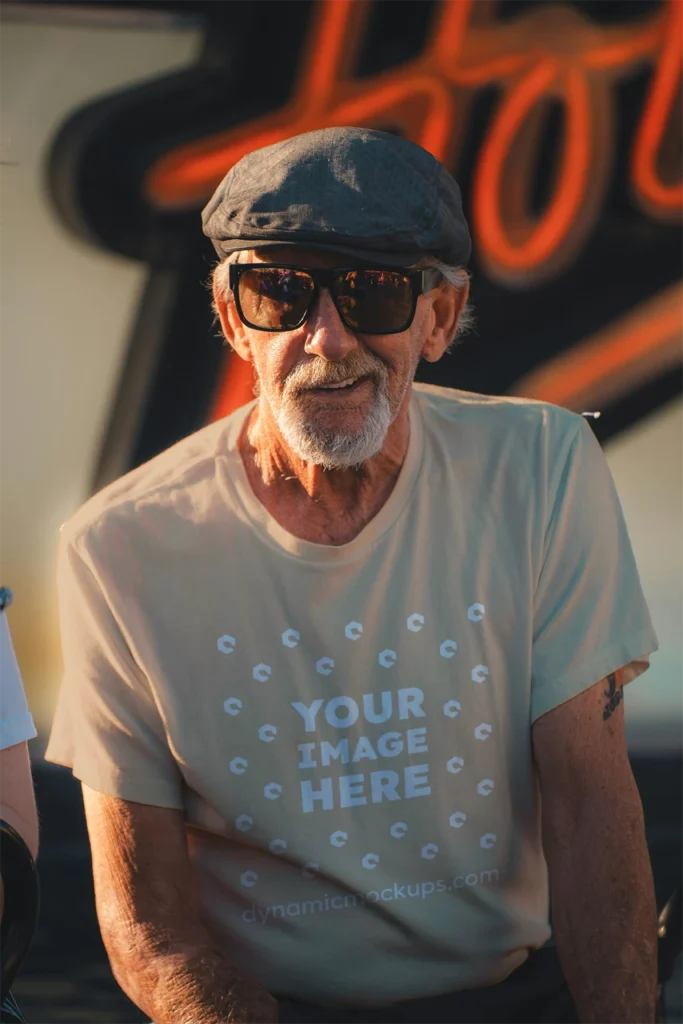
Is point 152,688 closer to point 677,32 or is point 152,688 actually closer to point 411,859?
point 411,859

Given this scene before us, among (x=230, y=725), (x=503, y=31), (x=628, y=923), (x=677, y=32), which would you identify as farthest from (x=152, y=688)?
(x=677, y=32)

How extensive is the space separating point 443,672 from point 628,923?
0.44m

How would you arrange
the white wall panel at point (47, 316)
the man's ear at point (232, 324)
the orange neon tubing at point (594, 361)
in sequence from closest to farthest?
1. the man's ear at point (232, 324)
2. the white wall panel at point (47, 316)
3. the orange neon tubing at point (594, 361)

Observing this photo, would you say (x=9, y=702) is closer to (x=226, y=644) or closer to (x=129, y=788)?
(x=129, y=788)

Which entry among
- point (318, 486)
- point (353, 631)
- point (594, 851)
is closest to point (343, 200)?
point (318, 486)

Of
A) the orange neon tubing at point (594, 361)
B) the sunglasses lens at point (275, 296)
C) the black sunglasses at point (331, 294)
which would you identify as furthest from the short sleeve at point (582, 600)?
the orange neon tubing at point (594, 361)

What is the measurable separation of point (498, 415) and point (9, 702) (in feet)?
2.83

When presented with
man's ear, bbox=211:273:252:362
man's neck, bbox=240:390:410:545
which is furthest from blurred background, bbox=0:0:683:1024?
man's neck, bbox=240:390:410:545

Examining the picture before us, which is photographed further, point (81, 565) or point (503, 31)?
point (503, 31)

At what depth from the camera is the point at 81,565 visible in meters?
1.90

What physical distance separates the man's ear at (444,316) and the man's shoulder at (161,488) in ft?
1.12

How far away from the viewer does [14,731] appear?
6.04 feet

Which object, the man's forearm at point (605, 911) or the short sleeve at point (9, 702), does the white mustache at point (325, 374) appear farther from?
the man's forearm at point (605, 911)

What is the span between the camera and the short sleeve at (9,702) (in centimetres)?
183
